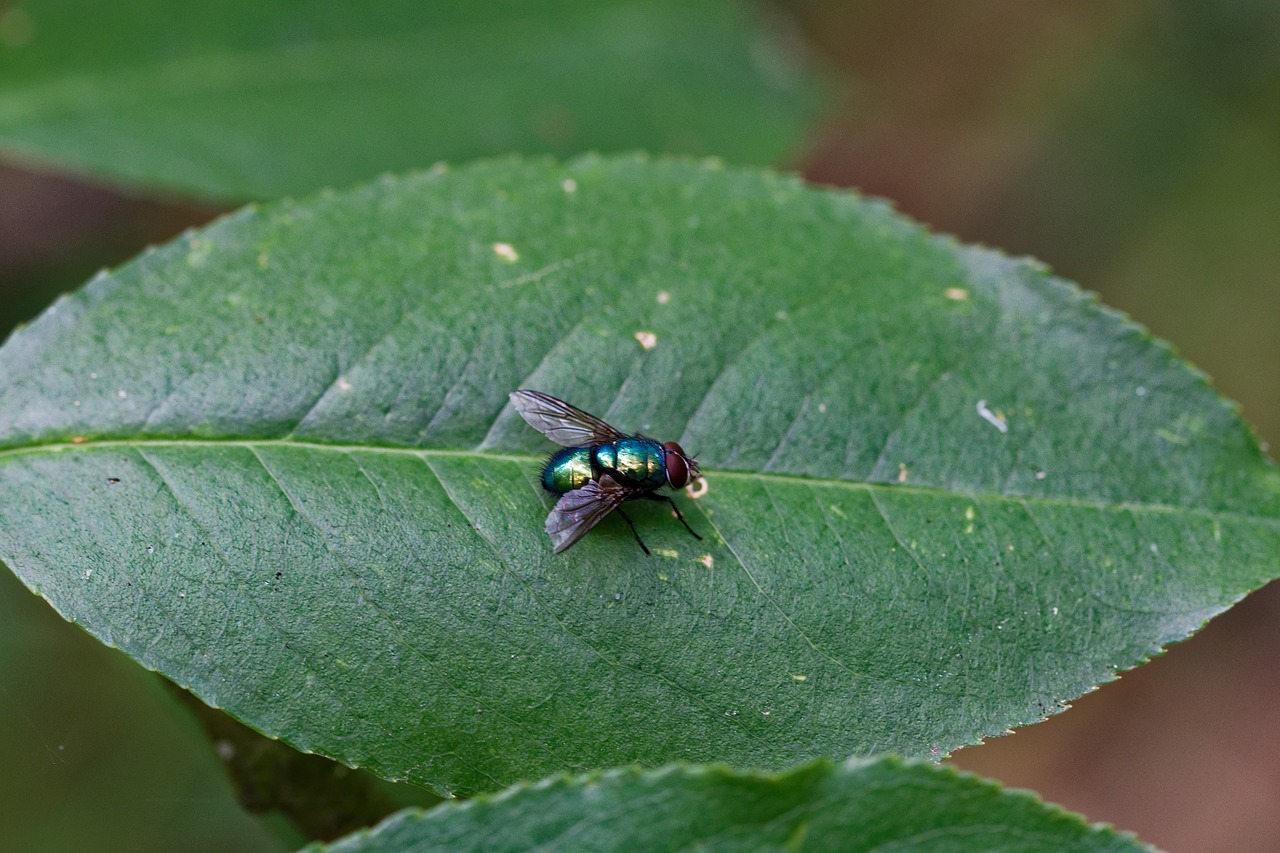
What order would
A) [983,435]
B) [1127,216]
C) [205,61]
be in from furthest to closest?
[1127,216], [205,61], [983,435]

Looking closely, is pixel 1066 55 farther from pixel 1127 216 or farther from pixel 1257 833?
pixel 1257 833

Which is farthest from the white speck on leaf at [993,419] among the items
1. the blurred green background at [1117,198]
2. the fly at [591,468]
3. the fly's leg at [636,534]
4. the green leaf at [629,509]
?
the blurred green background at [1117,198]

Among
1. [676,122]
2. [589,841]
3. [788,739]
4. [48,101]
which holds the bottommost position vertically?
[788,739]

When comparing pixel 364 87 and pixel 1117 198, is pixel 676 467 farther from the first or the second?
pixel 1117 198

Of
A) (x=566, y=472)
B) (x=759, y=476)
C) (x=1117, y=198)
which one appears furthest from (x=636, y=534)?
(x=1117, y=198)

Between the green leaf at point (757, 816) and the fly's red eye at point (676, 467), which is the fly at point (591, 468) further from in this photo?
the green leaf at point (757, 816)

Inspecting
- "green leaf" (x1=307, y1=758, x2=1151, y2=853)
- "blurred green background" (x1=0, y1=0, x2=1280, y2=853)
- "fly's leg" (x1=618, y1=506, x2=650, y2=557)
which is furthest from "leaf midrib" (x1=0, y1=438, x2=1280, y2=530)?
"blurred green background" (x1=0, y1=0, x2=1280, y2=853)

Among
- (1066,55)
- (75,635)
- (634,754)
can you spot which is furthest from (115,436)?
(1066,55)
